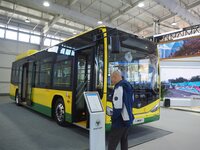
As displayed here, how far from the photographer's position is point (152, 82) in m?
4.50

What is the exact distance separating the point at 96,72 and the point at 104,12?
915cm

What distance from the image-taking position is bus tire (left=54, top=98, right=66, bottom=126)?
4980 mm

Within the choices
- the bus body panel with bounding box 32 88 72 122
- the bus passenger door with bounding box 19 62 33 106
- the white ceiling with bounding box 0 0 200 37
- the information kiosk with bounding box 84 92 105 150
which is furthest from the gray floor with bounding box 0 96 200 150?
the white ceiling with bounding box 0 0 200 37

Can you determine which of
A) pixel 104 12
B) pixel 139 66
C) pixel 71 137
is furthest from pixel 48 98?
pixel 104 12

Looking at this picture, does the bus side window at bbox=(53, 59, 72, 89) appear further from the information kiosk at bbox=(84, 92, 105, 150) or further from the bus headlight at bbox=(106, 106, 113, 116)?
the information kiosk at bbox=(84, 92, 105, 150)

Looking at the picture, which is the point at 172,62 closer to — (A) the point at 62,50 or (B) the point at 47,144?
(A) the point at 62,50

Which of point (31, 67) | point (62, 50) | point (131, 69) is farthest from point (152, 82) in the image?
point (31, 67)

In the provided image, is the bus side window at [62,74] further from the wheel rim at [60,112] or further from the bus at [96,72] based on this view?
the wheel rim at [60,112]

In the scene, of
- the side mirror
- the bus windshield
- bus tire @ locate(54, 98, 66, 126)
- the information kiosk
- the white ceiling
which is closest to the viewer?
the information kiosk

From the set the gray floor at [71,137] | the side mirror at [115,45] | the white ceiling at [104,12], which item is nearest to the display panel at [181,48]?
the white ceiling at [104,12]

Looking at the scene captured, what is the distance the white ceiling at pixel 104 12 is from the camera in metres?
9.04

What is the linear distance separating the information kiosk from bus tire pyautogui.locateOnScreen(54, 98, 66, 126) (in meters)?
2.45

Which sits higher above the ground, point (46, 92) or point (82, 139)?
point (46, 92)

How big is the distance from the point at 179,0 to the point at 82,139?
9.90m
